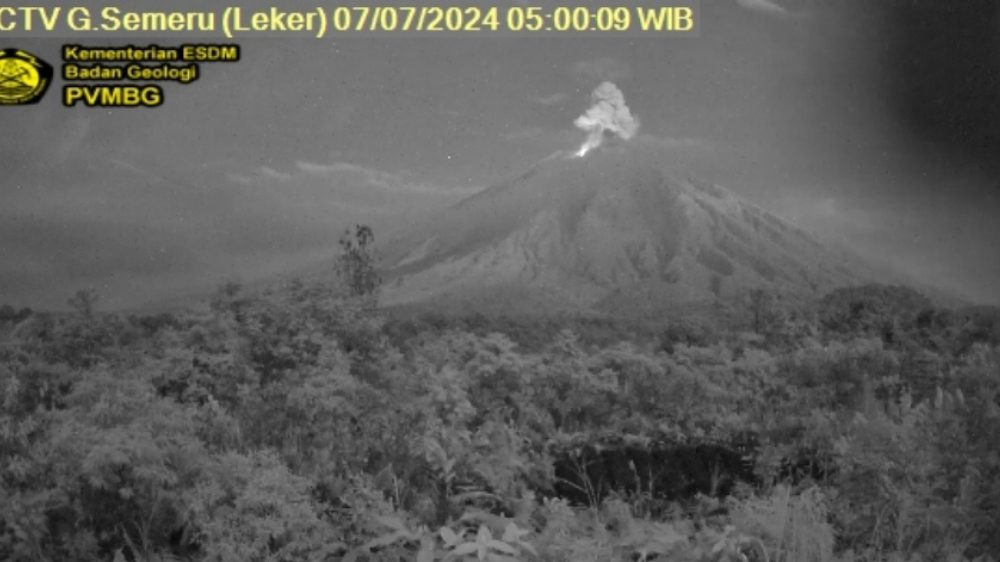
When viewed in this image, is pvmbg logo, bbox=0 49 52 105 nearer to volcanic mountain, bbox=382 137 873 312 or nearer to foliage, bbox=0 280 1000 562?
foliage, bbox=0 280 1000 562

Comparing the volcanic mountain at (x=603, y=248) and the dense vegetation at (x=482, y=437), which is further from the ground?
the volcanic mountain at (x=603, y=248)

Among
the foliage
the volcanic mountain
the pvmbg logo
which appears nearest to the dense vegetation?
the foliage

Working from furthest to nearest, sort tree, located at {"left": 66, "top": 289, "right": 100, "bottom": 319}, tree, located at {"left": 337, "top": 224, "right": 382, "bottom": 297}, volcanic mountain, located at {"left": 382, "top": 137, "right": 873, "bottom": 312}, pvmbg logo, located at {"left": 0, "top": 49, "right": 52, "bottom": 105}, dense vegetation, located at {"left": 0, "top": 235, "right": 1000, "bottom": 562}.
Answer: volcanic mountain, located at {"left": 382, "top": 137, "right": 873, "bottom": 312} < tree, located at {"left": 337, "top": 224, "right": 382, "bottom": 297} < tree, located at {"left": 66, "top": 289, "right": 100, "bottom": 319} < pvmbg logo, located at {"left": 0, "top": 49, "right": 52, "bottom": 105} < dense vegetation, located at {"left": 0, "top": 235, "right": 1000, "bottom": 562}

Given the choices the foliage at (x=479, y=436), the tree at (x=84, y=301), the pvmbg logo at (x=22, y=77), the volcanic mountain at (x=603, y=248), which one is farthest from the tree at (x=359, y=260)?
the volcanic mountain at (x=603, y=248)

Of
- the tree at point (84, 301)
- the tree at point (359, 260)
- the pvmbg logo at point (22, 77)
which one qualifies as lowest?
the tree at point (84, 301)

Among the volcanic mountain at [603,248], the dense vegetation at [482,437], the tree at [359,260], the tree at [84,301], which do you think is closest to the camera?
the dense vegetation at [482,437]

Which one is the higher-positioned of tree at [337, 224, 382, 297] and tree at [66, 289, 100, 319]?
tree at [337, 224, 382, 297]

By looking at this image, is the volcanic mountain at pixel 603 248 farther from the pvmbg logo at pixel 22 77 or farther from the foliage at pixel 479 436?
the pvmbg logo at pixel 22 77
